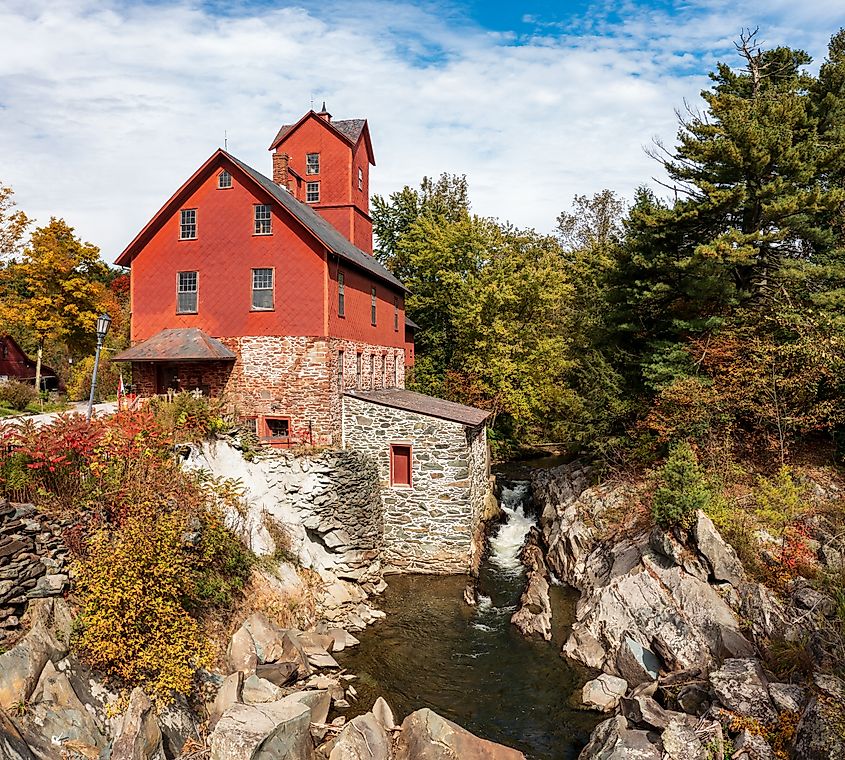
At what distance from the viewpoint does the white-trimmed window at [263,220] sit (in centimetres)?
1975

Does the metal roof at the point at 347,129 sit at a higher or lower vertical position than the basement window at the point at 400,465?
higher

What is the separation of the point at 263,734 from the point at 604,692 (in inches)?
281

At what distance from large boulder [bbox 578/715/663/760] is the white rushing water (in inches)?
357

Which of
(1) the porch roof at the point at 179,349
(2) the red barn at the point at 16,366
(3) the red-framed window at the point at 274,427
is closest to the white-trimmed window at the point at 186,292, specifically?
(1) the porch roof at the point at 179,349

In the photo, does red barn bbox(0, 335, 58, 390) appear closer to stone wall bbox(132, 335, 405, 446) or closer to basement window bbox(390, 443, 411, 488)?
stone wall bbox(132, 335, 405, 446)

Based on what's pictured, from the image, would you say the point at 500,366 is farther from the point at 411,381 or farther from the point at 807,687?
the point at 807,687

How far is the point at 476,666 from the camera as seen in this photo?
540 inches

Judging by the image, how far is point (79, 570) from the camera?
10.1 m

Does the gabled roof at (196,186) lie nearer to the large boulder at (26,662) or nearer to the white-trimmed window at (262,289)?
the white-trimmed window at (262,289)


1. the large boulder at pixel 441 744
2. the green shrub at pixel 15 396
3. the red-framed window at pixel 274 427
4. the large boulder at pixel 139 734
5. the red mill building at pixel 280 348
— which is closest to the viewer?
the large boulder at pixel 139 734

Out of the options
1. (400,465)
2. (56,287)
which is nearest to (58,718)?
(400,465)

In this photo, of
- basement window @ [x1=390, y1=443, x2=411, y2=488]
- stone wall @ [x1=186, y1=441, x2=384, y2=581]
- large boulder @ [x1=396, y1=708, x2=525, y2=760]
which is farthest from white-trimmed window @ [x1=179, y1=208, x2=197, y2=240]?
large boulder @ [x1=396, y1=708, x2=525, y2=760]

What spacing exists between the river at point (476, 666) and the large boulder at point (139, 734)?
3946mm

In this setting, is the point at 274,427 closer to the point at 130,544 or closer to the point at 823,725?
the point at 130,544
